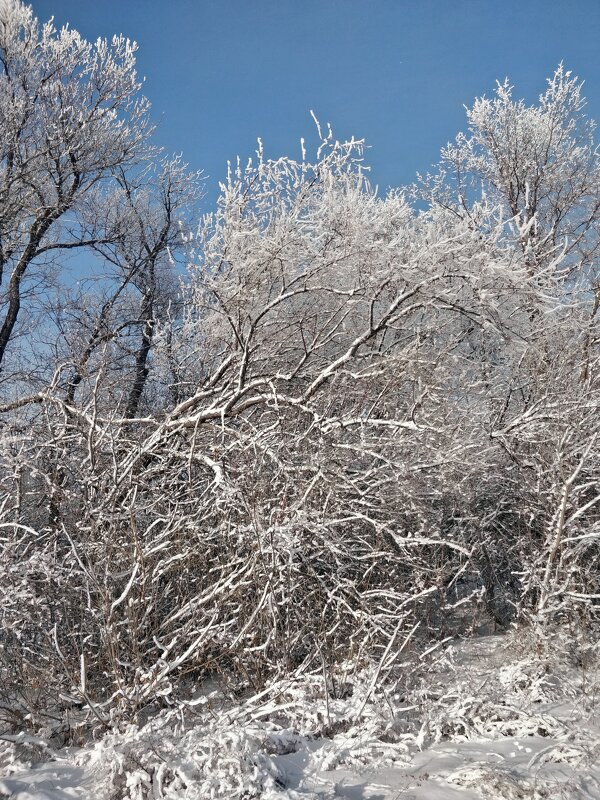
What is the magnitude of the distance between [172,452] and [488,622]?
472 centimetres

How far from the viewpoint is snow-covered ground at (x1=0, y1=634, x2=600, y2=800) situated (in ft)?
11.9

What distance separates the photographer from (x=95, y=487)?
6.09 meters

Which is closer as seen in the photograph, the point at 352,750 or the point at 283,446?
the point at 352,750

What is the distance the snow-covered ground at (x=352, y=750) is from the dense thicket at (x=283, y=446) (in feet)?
1.18

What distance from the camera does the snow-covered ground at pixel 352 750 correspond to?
3.63 m

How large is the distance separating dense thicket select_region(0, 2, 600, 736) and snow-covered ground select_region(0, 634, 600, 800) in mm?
359

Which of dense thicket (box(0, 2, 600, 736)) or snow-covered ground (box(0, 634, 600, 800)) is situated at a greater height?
dense thicket (box(0, 2, 600, 736))

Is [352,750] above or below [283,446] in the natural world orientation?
below

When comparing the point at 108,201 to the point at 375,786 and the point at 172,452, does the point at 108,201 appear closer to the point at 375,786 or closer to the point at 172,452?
the point at 172,452

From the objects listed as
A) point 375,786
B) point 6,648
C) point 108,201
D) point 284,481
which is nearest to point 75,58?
point 108,201

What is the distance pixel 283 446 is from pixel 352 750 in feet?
8.71

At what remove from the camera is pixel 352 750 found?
4.21 meters

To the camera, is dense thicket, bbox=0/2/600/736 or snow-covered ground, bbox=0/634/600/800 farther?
dense thicket, bbox=0/2/600/736

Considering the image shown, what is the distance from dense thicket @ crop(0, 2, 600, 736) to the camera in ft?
16.9
